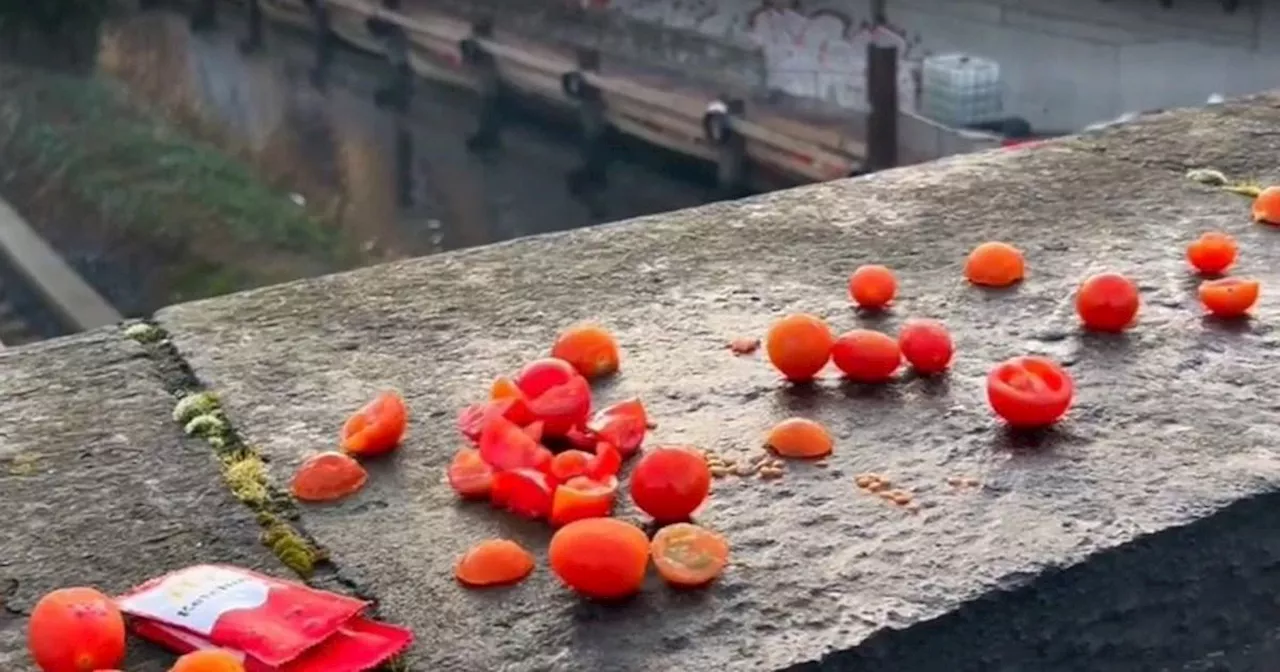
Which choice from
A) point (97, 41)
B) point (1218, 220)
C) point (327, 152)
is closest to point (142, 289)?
point (327, 152)

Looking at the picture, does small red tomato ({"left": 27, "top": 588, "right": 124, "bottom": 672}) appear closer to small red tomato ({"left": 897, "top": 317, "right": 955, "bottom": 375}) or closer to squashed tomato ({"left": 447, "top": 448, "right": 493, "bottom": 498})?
squashed tomato ({"left": 447, "top": 448, "right": 493, "bottom": 498})

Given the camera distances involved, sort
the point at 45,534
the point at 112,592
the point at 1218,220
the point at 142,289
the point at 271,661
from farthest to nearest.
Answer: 1. the point at 142,289
2. the point at 1218,220
3. the point at 45,534
4. the point at 112,592
5. the point at 271,661

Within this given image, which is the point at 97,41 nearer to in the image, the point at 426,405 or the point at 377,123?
the point at 377,123

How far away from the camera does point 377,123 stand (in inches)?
831

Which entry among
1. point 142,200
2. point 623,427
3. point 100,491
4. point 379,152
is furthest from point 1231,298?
point 379,152

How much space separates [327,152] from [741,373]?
61.1 feet

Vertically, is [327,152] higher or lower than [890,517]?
lower

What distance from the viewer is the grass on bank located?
15.8 metres

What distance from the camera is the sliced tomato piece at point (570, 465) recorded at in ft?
5.95

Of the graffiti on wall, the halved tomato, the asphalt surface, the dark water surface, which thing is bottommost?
the dark water surface

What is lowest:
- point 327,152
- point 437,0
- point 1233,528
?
point 327,152

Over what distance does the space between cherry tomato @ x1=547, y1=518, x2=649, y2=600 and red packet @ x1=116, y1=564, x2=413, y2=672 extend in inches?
6.6

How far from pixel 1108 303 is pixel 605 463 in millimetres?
785

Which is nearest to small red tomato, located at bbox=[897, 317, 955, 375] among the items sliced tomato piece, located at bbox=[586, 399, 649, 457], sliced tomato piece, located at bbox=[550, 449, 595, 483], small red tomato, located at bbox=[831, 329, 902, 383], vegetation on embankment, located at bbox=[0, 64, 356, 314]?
small red tomato, located at bbox=[831, 329, 902, 383]
